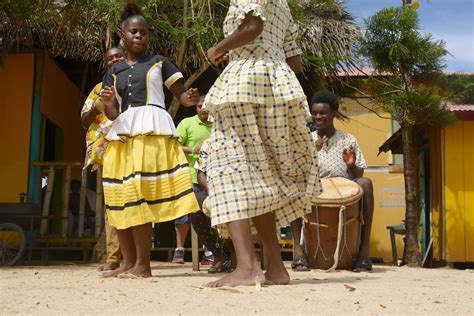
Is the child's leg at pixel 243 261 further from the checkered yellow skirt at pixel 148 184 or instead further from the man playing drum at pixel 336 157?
the man playing drum at pixel 336 157

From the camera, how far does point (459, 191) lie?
31.0ft

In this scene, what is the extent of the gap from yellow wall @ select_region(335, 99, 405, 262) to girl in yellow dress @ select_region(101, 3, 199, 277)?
9822 millimetres

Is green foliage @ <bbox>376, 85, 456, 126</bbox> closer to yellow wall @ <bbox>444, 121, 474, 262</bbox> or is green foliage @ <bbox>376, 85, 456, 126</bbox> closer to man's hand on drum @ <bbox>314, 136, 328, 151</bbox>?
yellow wall @ <bbox>444, 121, 474, 262</bbox>

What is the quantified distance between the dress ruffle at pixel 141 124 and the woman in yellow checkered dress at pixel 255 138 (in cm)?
64

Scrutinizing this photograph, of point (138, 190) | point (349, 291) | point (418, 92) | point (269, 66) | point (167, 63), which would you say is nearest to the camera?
point (349, 291)

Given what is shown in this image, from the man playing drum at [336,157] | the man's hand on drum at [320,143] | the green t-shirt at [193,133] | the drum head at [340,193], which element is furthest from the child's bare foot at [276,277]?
the green t-shirt at [193,133]

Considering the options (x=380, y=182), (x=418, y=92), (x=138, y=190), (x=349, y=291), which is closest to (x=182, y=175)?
(x=138, y=190)

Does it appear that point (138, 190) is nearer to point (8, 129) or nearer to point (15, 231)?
point (15, 231)

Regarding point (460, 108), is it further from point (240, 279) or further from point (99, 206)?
point (240, 279)

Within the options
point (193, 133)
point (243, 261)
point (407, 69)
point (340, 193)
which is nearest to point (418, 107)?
point (407, 69)

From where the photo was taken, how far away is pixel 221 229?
391 cm

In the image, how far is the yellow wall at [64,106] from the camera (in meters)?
10.5

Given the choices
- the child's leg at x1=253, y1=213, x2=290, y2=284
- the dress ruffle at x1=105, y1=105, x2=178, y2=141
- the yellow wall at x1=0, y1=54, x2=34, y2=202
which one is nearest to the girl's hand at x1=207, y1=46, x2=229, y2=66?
the dress ruffle at x1=105, y1=105, x2=178, y2=141

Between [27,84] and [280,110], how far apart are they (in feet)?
23.1
